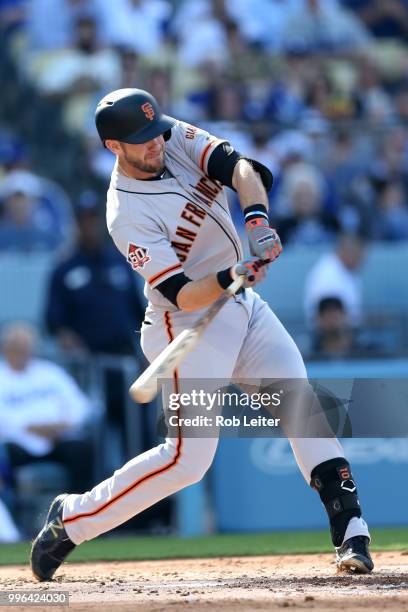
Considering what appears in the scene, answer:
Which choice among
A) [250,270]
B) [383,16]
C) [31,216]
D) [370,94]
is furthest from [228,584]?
[383,16]

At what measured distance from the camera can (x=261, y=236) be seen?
197 inches

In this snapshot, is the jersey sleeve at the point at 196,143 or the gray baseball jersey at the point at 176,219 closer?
the gray baseball jersey at the point at 176,219

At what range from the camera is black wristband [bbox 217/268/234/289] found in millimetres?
4898

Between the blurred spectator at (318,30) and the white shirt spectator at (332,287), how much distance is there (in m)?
3.62

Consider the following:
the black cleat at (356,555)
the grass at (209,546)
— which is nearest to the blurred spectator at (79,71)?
the grass at (209,546)

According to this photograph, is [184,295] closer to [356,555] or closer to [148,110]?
[148,110]

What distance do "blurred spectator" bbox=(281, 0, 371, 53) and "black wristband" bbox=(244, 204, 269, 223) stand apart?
8069 mm

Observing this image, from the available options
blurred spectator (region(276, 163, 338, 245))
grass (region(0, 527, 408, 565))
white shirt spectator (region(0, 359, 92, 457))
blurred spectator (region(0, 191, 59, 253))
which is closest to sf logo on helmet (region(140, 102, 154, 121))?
grass (region(0, 527, 408, 565))

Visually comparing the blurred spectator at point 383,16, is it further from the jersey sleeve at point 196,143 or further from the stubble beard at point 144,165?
the stubble beard at point 144,165

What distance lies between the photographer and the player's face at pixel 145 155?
518 cm

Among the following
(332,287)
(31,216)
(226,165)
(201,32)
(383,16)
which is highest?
(383,16)

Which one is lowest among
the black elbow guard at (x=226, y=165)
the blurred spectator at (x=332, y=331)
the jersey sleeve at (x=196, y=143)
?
the blurred spectator at (x=332, y=331)

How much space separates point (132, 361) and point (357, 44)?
587cm

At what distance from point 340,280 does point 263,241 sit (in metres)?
5.07
